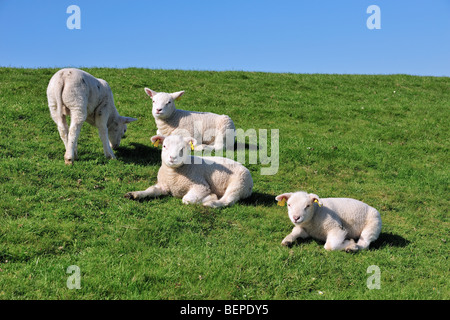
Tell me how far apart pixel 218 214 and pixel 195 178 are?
3.40 ft

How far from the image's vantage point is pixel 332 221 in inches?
286

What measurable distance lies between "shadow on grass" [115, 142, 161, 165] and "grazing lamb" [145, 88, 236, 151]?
63cm

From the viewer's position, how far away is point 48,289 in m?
5.36

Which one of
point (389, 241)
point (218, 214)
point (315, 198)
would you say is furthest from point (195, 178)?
point (389, 241)

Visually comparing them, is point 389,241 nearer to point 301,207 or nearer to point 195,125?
point 301,207

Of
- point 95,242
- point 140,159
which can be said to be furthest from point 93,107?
point 95,242

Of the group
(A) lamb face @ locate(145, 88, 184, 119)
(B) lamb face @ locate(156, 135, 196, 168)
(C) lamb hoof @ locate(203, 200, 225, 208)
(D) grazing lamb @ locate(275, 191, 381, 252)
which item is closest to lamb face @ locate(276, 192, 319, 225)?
(D) grazing lamb @ locate(275, 191, 381, 252)

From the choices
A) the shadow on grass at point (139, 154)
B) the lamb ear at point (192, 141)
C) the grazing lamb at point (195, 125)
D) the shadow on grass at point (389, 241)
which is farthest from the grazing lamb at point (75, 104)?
the shadow on grass at point (389, 241)

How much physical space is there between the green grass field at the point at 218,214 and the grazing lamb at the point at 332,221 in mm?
241

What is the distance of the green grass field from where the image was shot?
5754 mm

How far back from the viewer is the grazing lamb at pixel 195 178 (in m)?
→ 8.40

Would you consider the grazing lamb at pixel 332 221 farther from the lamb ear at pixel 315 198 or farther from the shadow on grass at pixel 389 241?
the shadow on grass at pixel 389 241

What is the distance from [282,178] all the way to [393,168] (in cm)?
417
